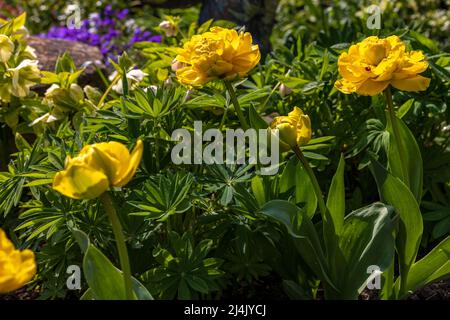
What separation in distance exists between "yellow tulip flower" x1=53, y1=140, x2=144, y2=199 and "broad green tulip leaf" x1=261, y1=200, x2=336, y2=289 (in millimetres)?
378

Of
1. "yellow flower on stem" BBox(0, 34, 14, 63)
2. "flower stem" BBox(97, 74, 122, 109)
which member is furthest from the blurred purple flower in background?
"yellow flower on stem" BBox(0, 34, 14, 63)

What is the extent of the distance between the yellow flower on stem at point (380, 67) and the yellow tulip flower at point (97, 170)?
562 millimetres

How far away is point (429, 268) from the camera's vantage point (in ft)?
5.65

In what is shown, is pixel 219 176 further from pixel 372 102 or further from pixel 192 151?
pixel 372 102

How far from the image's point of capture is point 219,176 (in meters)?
1.82

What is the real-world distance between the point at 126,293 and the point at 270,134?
0.45m

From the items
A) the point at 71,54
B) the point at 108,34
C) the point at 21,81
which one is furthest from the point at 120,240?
the point at 108,34

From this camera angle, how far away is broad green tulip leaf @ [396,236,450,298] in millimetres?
1688

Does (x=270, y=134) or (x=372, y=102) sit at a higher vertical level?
(x=270, y=134)

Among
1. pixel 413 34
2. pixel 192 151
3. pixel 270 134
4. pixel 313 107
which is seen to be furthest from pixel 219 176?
pixel 413 34

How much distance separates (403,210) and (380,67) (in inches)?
13.0

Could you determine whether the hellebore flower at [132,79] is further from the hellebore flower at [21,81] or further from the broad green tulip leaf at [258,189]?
the broad green tulip leaf at [258,189]

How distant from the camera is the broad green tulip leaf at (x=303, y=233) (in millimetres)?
1567

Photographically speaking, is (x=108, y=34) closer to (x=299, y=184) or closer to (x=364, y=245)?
(x=299, y=184)
